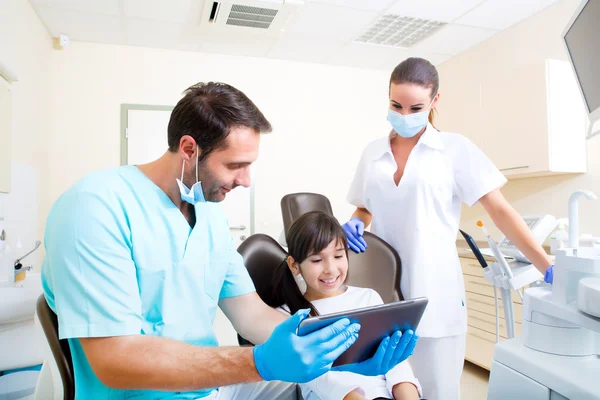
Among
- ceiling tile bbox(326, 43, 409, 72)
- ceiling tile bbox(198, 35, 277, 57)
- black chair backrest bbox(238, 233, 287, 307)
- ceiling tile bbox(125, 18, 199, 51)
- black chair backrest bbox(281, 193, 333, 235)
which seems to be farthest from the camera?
ceiling tile bbox(326, 43, 409, 72)

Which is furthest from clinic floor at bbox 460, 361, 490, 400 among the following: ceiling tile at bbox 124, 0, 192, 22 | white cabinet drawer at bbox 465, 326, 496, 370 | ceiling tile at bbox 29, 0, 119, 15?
ceiling tile at bbox 29, 0, 119, 15

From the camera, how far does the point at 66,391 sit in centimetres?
93

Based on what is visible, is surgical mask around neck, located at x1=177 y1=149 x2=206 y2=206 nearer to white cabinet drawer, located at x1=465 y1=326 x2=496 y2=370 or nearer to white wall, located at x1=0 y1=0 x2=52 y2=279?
white wall, located at x1=0 y1=0 x2=52 y2=279

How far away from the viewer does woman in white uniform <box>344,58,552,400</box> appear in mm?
1395

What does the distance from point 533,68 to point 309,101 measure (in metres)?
1.84

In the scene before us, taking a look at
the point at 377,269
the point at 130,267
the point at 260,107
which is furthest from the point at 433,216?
the point at 260,107

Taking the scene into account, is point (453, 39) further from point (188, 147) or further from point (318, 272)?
point (188, 147)

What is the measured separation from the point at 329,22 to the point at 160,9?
3.88ft

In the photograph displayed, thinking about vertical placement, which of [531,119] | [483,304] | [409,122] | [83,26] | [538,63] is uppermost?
[83,26]

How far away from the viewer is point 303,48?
143 inches

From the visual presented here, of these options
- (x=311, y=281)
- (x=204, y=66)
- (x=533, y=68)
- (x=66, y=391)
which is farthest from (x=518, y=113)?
(x=66, y=391)

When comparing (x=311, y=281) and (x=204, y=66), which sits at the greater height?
(x=204, y=66)

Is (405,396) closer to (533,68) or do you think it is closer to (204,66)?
(533,68)

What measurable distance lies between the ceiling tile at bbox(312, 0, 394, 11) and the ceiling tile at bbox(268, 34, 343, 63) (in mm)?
567
